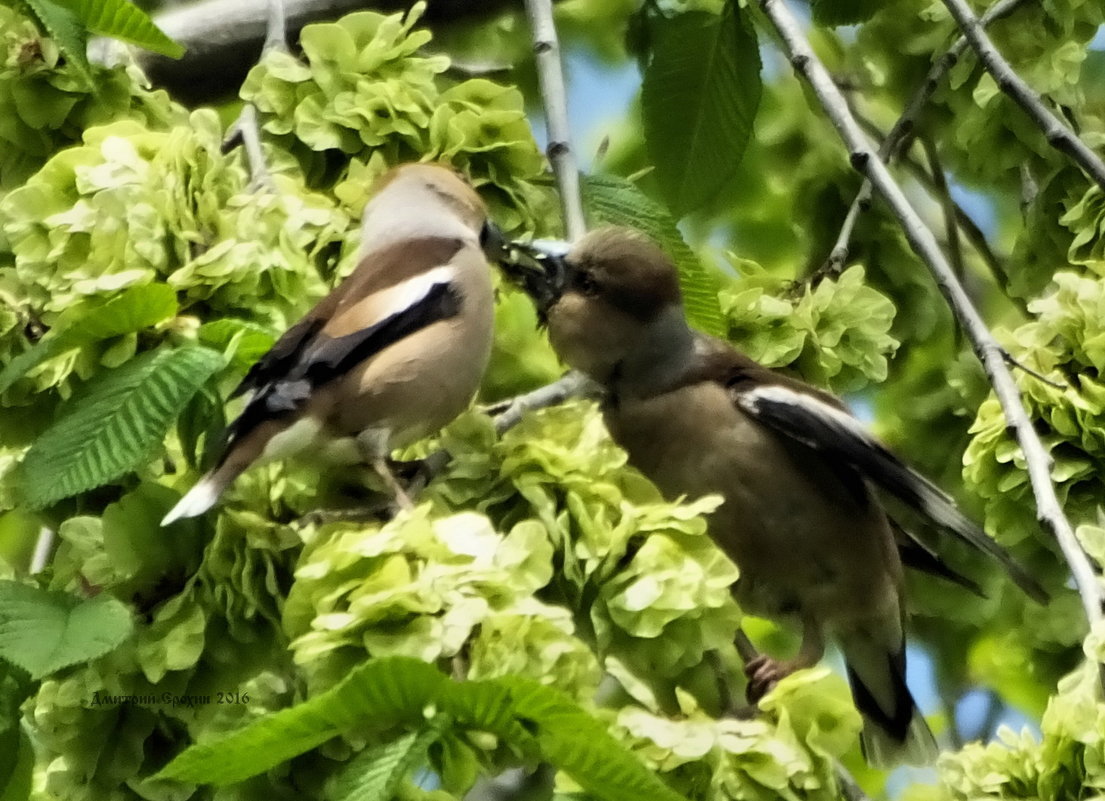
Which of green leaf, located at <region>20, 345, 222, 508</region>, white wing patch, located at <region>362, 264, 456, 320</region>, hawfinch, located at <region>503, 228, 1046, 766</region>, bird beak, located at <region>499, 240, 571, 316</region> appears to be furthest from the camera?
hawfinch, located at <region>503, 228, 1046, 766</region>

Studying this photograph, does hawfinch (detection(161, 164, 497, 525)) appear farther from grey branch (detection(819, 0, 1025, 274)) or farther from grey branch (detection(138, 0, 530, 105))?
grey branch (detection(138, 0, 530, 105))

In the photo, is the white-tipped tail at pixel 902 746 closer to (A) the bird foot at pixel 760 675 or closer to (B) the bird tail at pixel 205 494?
(A) the bird foot at pixel 760 675

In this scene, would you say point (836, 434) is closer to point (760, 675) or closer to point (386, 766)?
point (760, 675)

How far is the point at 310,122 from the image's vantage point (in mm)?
1751

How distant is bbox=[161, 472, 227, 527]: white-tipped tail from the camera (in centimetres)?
131

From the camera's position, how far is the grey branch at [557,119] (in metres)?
1.84

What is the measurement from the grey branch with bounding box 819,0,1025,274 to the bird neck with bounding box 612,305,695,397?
0.25 metres

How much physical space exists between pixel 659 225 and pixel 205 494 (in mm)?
786

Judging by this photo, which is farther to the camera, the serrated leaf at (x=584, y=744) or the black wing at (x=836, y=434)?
the black wing at (x=836, y=434)

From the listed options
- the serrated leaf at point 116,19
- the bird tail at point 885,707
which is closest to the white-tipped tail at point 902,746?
the bird tail at point 885,707

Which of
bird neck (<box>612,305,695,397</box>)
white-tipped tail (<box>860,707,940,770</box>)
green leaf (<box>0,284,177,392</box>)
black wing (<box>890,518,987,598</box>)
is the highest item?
green leaf (<box>0,284,177,392</box>)

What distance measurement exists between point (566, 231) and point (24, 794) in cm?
95

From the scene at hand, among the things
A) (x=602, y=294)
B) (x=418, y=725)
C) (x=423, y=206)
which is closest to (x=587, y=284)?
(x=602, y=294)

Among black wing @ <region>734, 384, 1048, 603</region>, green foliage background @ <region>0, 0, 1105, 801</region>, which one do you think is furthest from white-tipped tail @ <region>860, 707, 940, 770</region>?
black wing @ <region>734, 384, 1048, 603</region>
